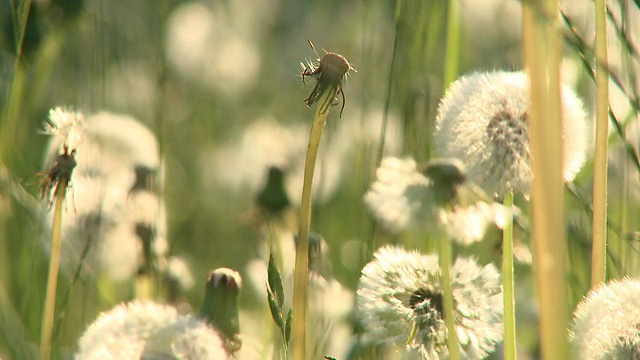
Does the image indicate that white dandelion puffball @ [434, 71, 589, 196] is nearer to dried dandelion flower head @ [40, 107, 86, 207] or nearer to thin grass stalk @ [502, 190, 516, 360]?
thin grass stalk @ [502, 190, 516, 360]

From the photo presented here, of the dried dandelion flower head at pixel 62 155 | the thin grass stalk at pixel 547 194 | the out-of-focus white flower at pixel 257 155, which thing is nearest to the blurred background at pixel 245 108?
the out-of-focus white flower at pixel 257 155

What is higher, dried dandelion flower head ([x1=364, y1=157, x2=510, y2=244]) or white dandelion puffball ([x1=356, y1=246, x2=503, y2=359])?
dried dandelion flower head ([x1=364, y1=157, x2=510, y2=244])

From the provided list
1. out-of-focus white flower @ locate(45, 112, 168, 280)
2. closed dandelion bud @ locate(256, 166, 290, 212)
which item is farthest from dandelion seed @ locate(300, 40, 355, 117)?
closed dandelion bud @ locate(256, 166, 290, 212)

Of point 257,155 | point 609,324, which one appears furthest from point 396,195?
point 257,155

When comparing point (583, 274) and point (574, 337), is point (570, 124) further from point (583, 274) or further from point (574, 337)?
point (583, 274)

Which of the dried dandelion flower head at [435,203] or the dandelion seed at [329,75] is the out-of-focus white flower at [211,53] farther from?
the dandelion seed at [329,75]
